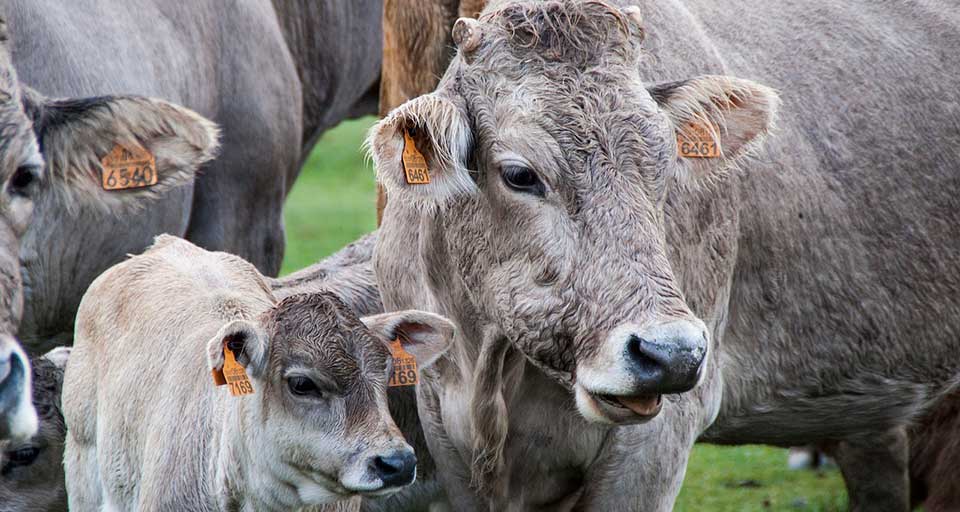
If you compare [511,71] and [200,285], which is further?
[200,285]

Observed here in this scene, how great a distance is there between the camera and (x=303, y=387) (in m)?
5.41

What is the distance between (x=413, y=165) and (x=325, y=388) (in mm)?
842

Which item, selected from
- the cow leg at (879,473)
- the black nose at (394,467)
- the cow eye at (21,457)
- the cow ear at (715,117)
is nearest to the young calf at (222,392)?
the black nose at (394,467)

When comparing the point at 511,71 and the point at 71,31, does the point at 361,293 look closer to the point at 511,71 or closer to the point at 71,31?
the point at 71,31

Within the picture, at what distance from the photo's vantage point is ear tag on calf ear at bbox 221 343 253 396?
5.24 meters

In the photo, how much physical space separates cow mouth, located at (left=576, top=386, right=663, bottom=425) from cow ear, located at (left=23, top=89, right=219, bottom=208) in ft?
6.45

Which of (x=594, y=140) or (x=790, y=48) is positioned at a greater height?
(x=594, y=140)

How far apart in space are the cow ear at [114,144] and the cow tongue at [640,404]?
6.79ft

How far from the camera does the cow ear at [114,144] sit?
5.74m

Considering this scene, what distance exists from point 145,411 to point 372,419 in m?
1.32

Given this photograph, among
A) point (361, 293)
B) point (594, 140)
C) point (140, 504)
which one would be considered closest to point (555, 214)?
point (594, 140)

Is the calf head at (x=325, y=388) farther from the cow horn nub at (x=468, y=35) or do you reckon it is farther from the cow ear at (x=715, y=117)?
the cow ear at (x=715, y=117)

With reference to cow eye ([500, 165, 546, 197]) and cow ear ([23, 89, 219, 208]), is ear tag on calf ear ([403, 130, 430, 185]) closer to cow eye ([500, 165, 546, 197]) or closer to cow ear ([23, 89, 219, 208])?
cow eye ([500, 165, 546, 197])

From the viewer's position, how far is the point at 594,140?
4973mm
